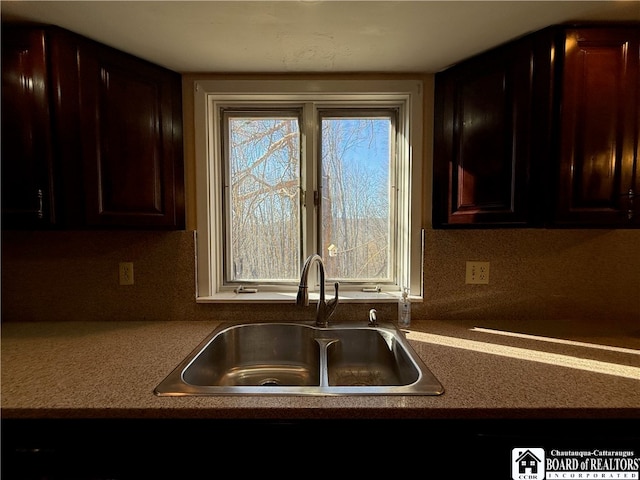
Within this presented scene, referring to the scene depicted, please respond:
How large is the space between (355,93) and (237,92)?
55 centimetres

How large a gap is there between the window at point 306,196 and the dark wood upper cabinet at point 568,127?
454 millimetres

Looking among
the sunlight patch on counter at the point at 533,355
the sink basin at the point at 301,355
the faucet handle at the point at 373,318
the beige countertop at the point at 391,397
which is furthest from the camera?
the faucet handle at the point at 373,318

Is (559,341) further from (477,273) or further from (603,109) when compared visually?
(603,109)

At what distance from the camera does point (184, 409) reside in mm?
758

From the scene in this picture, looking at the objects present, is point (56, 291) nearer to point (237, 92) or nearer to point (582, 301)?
point (237, 92)

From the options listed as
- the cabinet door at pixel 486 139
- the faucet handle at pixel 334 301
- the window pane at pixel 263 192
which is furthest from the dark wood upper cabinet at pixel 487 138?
the window pane at pixel 263 192

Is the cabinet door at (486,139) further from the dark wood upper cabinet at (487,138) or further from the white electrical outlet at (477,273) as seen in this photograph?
the white electrical outlet at (477,273)

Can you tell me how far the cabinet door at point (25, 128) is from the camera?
1.03 metres

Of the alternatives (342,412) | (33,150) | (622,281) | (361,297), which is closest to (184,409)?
(342,412)

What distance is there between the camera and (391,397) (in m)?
0.80

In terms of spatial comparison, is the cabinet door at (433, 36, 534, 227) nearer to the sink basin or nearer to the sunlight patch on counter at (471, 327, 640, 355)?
the sunlight patch on counter at (471, 327, 640, 355)

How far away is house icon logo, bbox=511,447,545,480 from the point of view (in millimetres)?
774

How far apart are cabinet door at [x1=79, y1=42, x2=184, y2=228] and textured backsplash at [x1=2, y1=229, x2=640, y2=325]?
25 centimetres

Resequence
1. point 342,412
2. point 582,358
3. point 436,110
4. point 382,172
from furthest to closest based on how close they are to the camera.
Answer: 1. point 382,172
2. point 436,110
3. point 582,358
4. point 342,412
